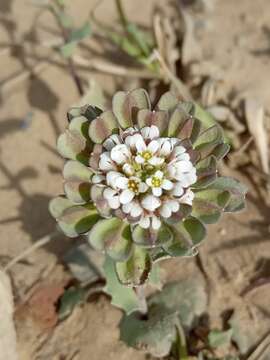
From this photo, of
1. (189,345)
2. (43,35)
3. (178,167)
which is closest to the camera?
(178,167)

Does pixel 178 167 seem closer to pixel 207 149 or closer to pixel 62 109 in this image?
pixel 207 149

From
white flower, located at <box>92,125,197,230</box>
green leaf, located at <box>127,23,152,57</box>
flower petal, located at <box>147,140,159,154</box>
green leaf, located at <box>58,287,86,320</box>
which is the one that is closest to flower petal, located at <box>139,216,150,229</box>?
white flower, located at <box>92,125,197,230</box>

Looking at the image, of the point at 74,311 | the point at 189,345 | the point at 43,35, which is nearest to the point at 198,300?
the point at 189,345

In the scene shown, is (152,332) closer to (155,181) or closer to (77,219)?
(77,219)

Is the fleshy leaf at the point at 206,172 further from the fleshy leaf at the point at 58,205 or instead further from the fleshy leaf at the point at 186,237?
the fleshy leaf at the point at 58,205

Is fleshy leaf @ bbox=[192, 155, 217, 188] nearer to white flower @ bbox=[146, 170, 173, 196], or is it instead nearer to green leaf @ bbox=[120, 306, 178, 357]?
white flower @ bbox=[146, 170, 173, 196]

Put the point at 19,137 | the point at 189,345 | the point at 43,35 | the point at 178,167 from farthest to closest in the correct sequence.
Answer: the point at 43,35 < the point at 19,137 < the point at 189,345 < the point at 178,167

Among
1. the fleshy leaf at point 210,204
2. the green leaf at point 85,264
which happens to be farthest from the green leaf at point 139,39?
the fleshy leaf at point 210,204
